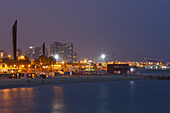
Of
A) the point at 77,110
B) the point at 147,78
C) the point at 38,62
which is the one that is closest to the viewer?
the point at 77,110

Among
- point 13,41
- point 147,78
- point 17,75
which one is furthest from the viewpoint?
point 147,78

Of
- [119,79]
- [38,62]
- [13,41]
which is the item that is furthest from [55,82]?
[38,62]

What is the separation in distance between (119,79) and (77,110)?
6348cm

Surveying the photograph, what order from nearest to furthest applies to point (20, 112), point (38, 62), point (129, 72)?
point (20, 112)
point (129, 72)
point (38, 62)

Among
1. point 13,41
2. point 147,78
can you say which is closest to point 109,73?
point 147,78

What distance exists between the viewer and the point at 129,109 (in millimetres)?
36969

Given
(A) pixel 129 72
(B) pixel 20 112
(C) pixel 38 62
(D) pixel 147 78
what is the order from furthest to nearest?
(C) pixel 38 62
(A) pixel 129 72
(D) pixel 147 78
(B) pixel 20 112

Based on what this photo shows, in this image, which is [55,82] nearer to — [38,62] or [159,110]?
[159,110]

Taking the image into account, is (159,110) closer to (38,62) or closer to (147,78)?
(147,78)

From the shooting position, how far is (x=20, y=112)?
32875 mm

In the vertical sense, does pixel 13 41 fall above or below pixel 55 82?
above

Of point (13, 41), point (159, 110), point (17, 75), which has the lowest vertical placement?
point (159, 110)

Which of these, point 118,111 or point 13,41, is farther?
point 13,41

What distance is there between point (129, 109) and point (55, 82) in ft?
154
